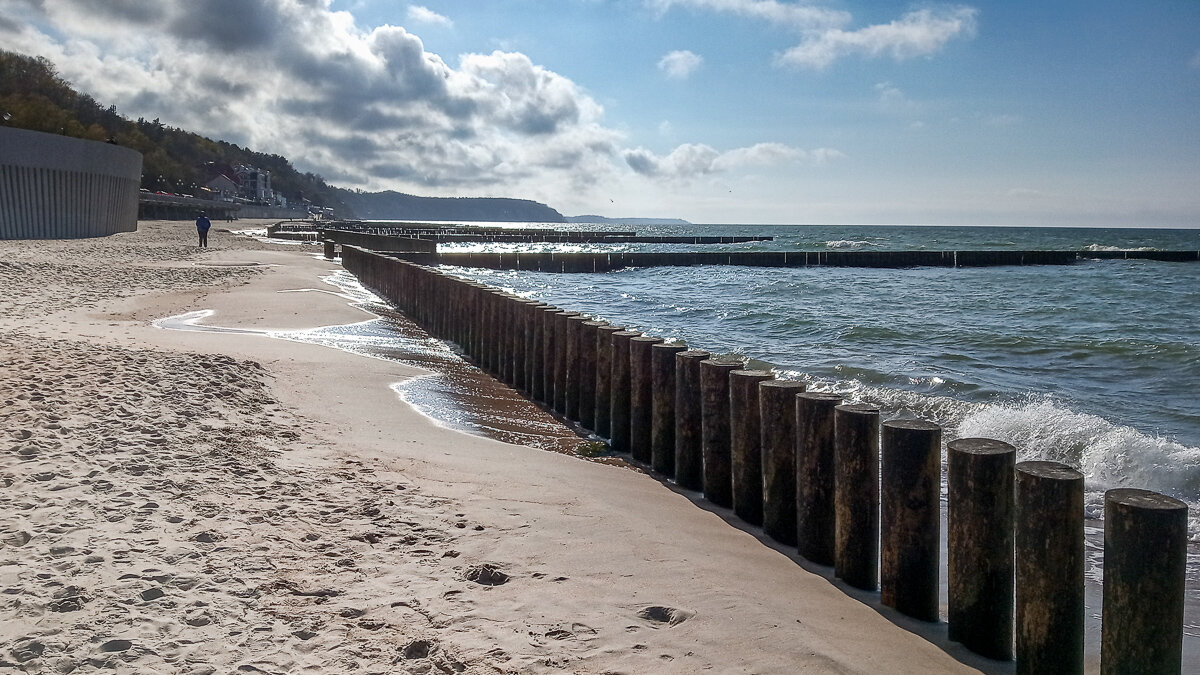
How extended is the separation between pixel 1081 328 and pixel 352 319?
15296 mm

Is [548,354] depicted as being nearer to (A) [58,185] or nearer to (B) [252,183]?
(A) [58,185]

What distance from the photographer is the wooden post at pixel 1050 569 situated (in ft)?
12.5

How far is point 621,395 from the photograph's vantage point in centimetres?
827

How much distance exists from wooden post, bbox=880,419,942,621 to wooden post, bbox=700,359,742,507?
1889 millimetres

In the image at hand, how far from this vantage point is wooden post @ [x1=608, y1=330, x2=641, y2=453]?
26.9 feet

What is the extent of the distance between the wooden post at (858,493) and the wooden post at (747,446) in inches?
40.8

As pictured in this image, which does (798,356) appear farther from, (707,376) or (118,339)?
(118,339)

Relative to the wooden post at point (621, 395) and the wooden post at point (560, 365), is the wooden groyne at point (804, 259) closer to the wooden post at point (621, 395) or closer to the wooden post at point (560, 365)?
the wooden post at point (560, 365)

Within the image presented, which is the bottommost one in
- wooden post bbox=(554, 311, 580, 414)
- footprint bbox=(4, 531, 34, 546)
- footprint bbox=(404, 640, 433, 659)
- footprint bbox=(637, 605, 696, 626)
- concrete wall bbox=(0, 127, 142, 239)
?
footprint bbox=(637, 605, 696, 626)

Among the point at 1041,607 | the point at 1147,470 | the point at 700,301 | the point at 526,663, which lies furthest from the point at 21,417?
the point at 700,301

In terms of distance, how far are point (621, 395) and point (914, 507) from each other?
4.01 meters

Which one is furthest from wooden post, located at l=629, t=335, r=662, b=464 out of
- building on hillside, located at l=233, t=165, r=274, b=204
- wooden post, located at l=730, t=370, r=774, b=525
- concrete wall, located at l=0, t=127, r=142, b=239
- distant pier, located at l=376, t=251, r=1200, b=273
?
building on hillside, located at l=233, t=165, r=274, b=204

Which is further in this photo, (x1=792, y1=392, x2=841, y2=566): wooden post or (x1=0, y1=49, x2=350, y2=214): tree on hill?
(x1=0, y1=49, x2=350, y2=214): tree on hill

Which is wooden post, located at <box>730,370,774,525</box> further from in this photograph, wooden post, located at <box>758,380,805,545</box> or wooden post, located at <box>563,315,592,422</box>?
wooden post, located at <box>563,315,592,422</box>
